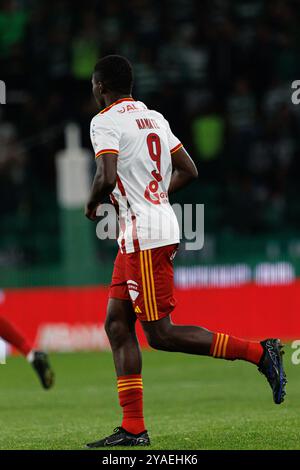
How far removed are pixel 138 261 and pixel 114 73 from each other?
3.85ft

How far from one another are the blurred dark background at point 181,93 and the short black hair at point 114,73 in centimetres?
936

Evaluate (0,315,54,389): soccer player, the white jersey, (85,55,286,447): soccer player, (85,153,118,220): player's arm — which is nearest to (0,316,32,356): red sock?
(0,315,54,389): soccer player

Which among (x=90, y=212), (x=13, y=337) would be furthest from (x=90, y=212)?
(x=13, y=337)

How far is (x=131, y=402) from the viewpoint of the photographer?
25.1ft

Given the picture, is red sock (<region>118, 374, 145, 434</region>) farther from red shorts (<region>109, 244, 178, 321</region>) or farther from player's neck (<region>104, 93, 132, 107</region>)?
player's neck (<region>104, 93, 132, 107</region>)

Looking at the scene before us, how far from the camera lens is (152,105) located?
18.9 meters

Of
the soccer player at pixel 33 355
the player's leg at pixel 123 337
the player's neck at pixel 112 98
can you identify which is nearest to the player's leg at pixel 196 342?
the player's leg at pixel 123 337

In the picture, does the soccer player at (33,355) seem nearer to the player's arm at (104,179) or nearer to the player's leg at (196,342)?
the player's leg at (196,342)

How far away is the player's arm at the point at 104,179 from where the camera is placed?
7.32 meters

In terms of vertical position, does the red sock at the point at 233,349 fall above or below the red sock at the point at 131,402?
above

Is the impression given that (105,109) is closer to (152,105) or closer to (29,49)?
(152,105)

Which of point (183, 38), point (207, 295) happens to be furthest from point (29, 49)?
point (207, 295)

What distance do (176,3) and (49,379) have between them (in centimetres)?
1118

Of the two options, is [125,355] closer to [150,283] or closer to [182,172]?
[150,283]
